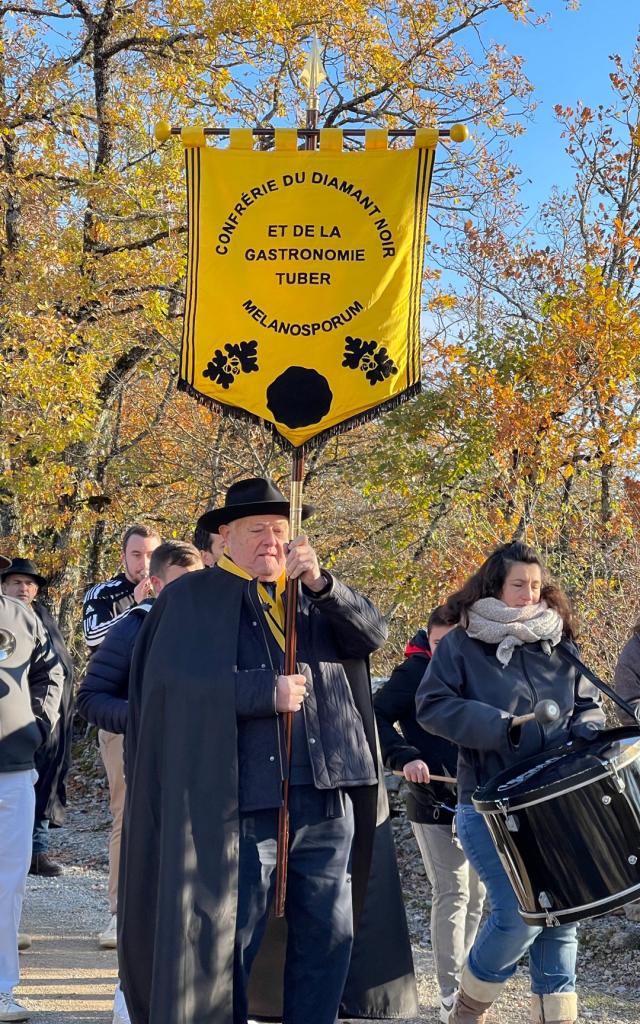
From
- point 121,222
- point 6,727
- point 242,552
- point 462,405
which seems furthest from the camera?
point 121,222

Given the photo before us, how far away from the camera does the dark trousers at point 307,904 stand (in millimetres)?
4023

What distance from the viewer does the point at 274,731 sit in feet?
13.3

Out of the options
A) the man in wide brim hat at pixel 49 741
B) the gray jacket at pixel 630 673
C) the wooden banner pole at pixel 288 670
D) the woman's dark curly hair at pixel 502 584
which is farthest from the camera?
→ the man in wide brim hat at pixel 49 741

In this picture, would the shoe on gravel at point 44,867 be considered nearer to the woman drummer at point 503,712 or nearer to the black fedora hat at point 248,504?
the woman drummer at point 503,712

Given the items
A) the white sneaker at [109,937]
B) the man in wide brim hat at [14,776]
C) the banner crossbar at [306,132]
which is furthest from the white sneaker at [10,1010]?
the banner crossbar at [306,132]

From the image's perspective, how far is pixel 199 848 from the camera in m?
3.90

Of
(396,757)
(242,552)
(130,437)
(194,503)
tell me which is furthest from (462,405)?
(242,552)

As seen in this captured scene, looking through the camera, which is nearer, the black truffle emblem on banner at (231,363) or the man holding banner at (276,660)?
the man holding banner at (276,660)

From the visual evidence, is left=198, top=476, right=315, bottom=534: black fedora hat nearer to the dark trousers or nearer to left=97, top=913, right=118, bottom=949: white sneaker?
the dark trousers

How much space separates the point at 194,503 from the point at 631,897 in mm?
10763

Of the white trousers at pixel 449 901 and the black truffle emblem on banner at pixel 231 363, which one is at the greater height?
the black truffle emblem on banner at pixel 231 363

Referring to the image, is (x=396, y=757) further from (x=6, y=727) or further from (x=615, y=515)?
(x=615, y=515)

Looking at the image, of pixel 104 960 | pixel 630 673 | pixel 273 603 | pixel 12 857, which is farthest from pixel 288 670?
pixel 104 960

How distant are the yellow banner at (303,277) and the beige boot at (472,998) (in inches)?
87.2
